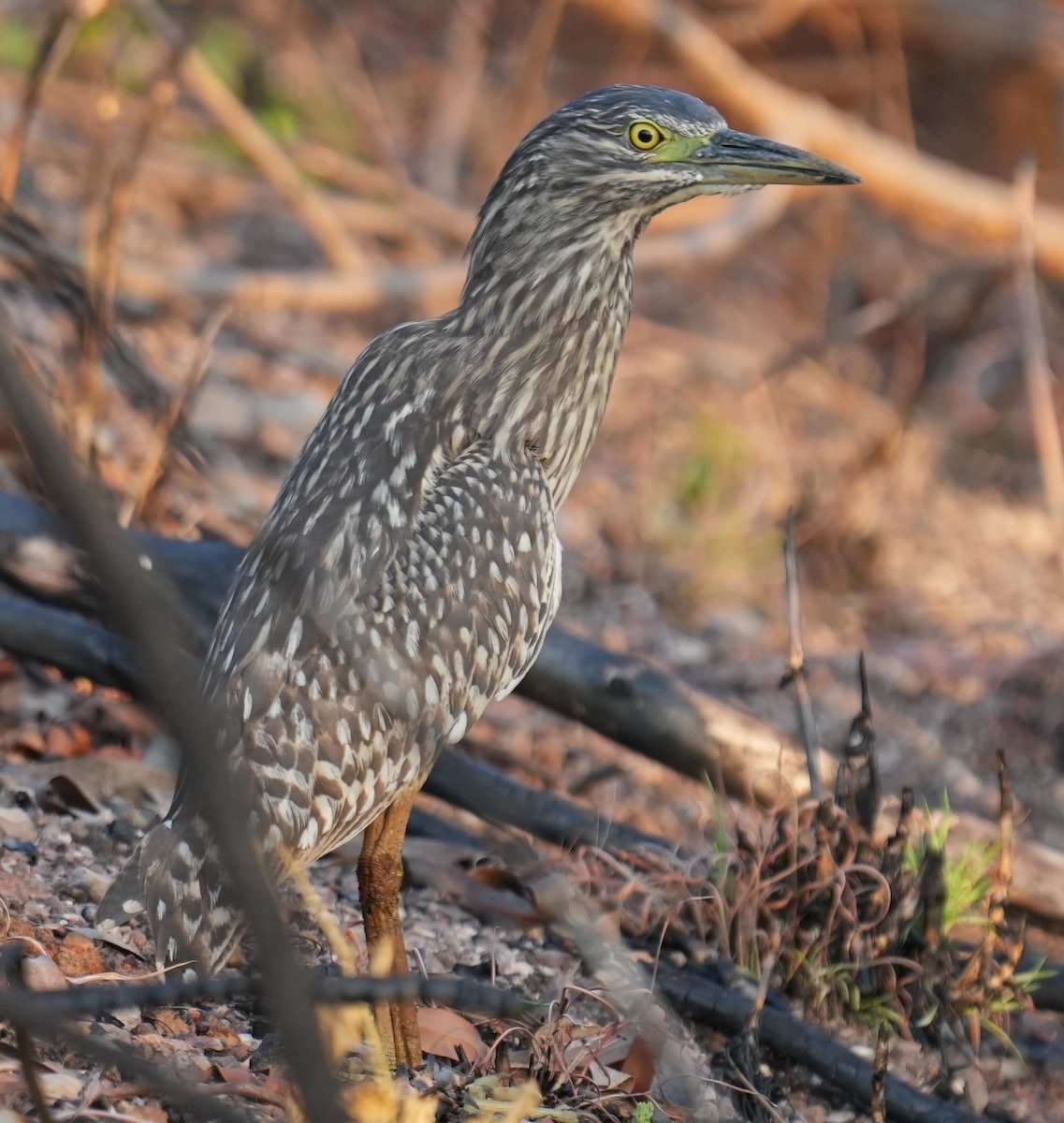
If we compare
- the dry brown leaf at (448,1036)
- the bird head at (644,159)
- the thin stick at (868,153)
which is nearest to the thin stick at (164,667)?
the dry brown leaf at (448,1036)

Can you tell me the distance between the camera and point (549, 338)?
376 cm

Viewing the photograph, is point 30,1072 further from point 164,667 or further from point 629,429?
point 629,429

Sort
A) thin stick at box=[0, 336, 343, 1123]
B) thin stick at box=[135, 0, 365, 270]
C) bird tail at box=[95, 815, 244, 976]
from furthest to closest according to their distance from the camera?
thin stick at box=[135, 0, 365, 270], bird tail at box=[95, 815, 244, 976], thin stick at box=[0, 336, 343, 1123]

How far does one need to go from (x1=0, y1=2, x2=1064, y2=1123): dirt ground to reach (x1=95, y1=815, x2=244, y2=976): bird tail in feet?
0.49

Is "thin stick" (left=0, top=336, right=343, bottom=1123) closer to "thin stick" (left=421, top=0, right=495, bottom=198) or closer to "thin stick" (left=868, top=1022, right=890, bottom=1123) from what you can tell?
"thin stick" (left=868, top=1022, right=890, bottom=1123)

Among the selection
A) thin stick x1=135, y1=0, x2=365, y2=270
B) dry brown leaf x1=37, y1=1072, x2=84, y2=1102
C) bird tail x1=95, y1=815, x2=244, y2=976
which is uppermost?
thin stick x1=135, y1=0, x2=365, y2=270

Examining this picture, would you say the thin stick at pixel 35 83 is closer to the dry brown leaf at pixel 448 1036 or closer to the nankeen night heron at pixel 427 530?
the nankeen night heron at pixel 427 530

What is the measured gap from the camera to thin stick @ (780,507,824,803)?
369 cm

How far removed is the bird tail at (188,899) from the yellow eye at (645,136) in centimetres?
201

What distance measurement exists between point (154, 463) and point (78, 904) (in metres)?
2.04

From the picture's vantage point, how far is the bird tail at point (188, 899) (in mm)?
3145

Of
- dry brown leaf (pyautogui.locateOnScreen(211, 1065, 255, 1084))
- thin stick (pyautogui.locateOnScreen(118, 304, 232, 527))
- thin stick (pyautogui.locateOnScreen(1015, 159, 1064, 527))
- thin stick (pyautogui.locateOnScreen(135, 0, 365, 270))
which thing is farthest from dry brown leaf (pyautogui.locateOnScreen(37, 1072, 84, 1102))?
thin stick (pyautogui.locateOnScreen(135, 0, 365, 270))

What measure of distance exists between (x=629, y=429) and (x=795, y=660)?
4.77 m

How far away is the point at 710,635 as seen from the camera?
273 inches
